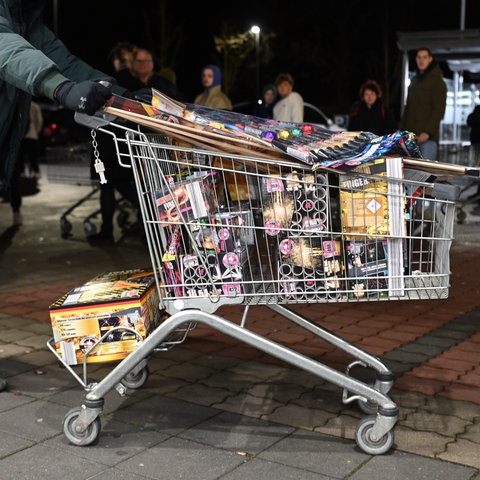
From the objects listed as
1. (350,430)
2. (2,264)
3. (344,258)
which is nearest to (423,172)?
(344,258)

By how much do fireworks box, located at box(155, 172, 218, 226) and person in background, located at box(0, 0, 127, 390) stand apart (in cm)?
47

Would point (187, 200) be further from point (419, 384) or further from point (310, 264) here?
point (419, 384)

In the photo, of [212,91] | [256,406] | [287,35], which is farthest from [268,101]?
[287,35]

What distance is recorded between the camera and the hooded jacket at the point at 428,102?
9172mm

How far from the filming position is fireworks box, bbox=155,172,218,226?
11.2ft

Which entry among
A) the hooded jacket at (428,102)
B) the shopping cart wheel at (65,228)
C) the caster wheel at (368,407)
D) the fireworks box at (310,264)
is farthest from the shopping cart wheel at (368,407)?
the shopping cart wheel at (65,228)

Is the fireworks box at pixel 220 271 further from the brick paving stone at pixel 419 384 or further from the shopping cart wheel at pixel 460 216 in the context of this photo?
the shopping cart wheel at pixel 460 216

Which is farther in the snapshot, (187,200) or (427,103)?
(427,103)

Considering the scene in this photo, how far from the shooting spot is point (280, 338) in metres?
5.29

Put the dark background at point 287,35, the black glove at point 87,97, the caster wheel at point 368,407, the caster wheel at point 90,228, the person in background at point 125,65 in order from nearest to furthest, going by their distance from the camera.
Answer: the black glove at point 87,97 < the caster wheel at point 368,407 < the person in background at point 125,65 < the caster wheel at point 90,228 < the dark background at point 287,35

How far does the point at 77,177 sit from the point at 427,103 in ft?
17.4

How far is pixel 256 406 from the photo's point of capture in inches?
160

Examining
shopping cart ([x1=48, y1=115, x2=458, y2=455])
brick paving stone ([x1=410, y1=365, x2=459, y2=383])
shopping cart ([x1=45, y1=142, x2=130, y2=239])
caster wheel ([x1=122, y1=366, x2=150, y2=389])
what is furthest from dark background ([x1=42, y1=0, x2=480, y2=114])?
shopping cart ([x1=48, y1=115, x2=458, y2=455])

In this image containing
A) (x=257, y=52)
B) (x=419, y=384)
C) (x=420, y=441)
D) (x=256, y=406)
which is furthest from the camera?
(x=257, y=52)
